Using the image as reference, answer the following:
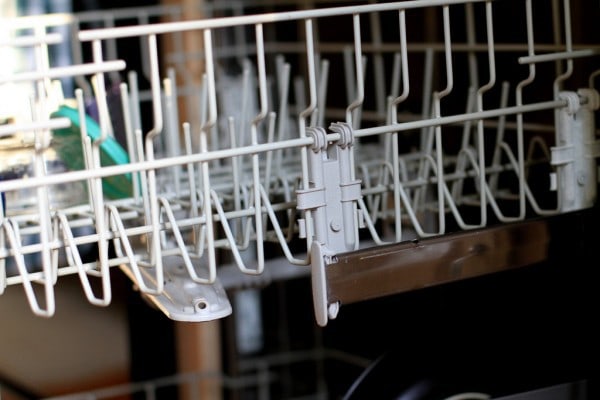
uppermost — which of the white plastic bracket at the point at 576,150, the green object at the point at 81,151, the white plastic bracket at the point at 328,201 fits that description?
the green object at the point at 81,151

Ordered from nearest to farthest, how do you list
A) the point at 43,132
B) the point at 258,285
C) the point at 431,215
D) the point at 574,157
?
1. the point at 43,132
2. the point at 574,157
3. the point at 431,215
4. the point at 258,285

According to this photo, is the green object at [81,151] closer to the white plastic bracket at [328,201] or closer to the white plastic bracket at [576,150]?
the white plastic bracket at [328,201]

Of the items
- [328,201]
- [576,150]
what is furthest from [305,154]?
[576,150]

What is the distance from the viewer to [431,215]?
48.4 inches

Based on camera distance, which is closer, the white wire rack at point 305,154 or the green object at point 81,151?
the white wire rack at point 305,154

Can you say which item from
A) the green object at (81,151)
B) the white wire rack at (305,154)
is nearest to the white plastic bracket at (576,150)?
the white wire rack at (305,154)

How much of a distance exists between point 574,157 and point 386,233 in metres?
0.50

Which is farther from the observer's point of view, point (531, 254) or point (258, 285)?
point (258, 285)

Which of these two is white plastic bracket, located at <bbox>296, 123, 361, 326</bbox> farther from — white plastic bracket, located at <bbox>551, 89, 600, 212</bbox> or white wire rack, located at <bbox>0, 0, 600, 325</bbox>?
white plastic bracket, located at <bbox>551, 89, 600, 212</bbox>

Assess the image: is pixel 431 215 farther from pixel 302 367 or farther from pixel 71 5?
pixel 71 5

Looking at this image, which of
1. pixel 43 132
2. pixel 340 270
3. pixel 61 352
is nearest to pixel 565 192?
pixel 340 270

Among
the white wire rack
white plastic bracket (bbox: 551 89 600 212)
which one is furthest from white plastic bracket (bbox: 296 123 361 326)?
white plastic bracket (bbox: 551 89 600 212)

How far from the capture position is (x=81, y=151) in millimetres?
1039

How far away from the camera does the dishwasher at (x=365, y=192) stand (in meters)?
0.77
